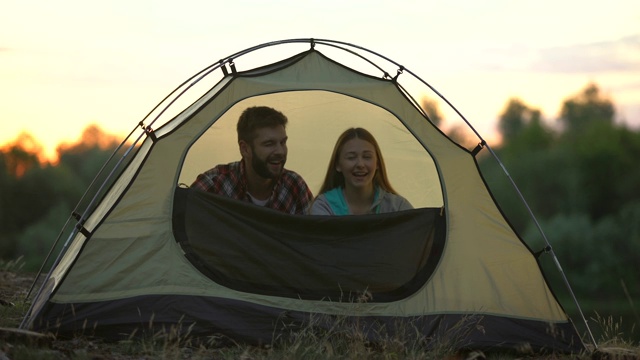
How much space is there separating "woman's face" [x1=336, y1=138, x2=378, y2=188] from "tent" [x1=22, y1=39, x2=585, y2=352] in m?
0.34

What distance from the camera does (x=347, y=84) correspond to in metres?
6.42

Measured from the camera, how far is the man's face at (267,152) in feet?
22.3

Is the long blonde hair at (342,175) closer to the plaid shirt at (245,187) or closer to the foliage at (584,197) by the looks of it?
the plaid shirt at (245,187)

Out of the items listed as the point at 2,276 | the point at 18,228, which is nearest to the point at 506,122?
the point at 18,228

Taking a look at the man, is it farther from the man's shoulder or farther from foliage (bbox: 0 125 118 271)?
foliage (bbox: 0 125 118 271)

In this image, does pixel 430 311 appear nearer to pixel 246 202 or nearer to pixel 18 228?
pixel 246 202

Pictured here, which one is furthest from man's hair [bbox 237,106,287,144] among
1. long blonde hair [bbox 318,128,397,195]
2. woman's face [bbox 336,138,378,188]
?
woman's face [bbox 336,138,378,188]

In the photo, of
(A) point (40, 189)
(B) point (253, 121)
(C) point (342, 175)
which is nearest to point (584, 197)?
(A) point (40, 189)

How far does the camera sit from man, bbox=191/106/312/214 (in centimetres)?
680

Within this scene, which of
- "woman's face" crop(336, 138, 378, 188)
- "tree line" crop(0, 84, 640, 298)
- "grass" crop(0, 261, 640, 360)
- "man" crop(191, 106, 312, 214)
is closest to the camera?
"grass" crop(0, 261, 640, 360)

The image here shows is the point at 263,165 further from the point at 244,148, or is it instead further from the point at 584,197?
the point at 584,197

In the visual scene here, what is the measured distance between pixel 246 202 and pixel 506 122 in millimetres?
46346

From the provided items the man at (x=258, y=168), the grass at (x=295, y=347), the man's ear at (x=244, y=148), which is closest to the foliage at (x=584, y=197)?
the man at (x=258, y=168)

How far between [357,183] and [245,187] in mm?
885
